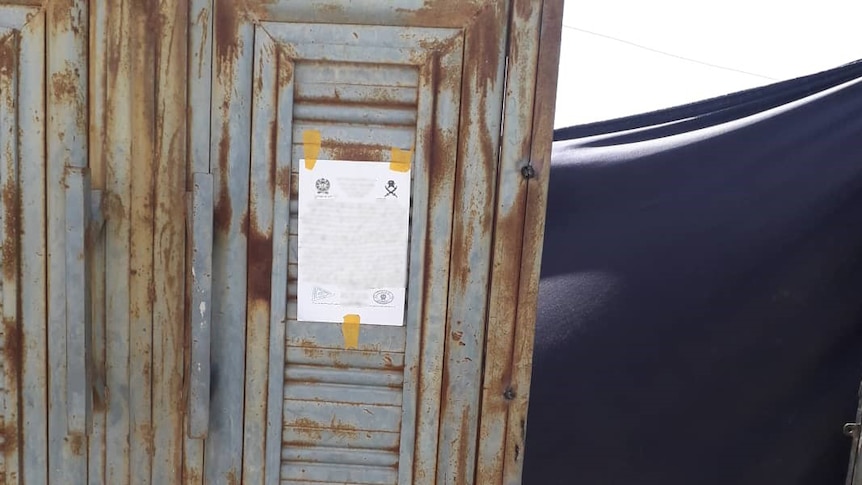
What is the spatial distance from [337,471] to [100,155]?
0.82 m

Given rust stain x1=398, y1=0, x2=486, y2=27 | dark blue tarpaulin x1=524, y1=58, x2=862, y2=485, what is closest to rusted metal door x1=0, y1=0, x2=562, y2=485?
rust stain x1=398, y1=0, x2=486, y2=27

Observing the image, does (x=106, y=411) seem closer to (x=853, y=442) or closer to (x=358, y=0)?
(x=358, y=0)

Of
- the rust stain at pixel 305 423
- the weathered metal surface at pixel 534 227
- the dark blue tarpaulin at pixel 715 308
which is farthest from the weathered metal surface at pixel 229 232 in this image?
the dark blue tarpaulin at pixel 715 308

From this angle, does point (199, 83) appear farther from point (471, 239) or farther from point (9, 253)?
point (471, 239)

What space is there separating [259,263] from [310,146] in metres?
0.26

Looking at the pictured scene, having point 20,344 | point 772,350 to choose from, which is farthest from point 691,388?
point 20,344

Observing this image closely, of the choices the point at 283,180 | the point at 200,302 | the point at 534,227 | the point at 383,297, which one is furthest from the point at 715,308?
the point at 200,302

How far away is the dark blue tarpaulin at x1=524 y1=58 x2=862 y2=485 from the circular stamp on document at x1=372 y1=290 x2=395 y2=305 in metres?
1.02

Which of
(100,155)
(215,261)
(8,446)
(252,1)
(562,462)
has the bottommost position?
(562,462)

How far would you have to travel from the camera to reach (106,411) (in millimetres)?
1444

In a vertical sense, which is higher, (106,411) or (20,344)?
(20,344)

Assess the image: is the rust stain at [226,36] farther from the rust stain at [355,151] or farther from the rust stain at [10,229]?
the rust stain at [10,229]

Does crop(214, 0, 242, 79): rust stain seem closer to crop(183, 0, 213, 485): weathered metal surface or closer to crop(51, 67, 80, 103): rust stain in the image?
crop(183, 0, 213, 485): weathered metal surface

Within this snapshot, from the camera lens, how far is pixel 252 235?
55.0 inches
